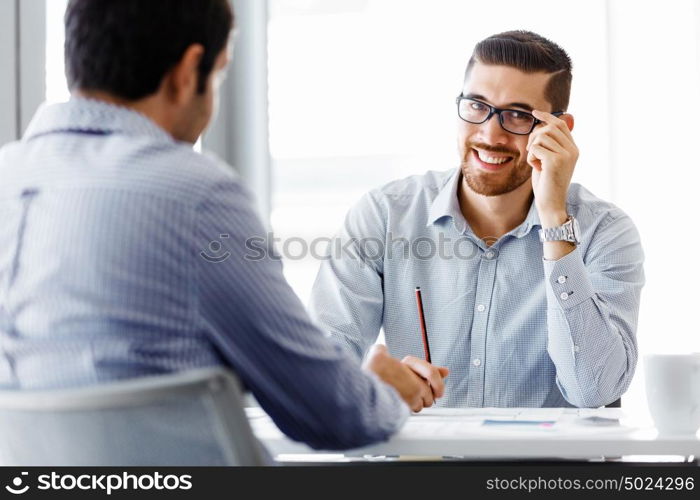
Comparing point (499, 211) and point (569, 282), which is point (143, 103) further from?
point (499, 211)

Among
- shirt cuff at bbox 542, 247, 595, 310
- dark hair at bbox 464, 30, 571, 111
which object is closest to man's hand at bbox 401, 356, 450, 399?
shirt cuff at bbox 542, 247, 595, 310

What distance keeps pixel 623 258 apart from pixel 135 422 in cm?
163

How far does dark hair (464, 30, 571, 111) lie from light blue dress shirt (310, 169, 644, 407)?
28cm

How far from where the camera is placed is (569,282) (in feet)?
6.40

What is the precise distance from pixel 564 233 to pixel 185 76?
1156mm

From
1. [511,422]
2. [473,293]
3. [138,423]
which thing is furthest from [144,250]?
[473,293]

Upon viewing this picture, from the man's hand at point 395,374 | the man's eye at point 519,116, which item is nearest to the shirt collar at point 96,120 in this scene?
the man's hand at point 395,374

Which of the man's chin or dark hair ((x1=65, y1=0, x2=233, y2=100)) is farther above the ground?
dark hair ((x1=65, y1=0, x2=233, y2=100))

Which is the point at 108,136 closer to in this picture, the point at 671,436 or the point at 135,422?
the point at 135,422

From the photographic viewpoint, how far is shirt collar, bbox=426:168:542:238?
2254mm

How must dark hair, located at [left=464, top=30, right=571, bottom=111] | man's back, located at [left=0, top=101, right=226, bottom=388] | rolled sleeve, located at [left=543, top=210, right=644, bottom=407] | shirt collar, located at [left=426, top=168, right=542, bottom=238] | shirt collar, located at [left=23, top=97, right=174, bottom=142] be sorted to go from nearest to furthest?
man's back, located at [left=0, top=101, right=226, bottom=388]
shirt collar, located at [left=23, top=97, right=174, bottom=142]
rolled sleeve, located at [left=543, top=210, right=644, bottom=407]
shirt collar, located at [left=426, top=168, right=542, bottom=238]
dark hair, located at [left=464, top=30, right=571, bottom=111]

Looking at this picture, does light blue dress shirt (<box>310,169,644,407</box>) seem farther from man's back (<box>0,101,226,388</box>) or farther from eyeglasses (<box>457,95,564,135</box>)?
man's back (<box>0,101,226,388</box>)

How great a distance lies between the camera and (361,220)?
7.82 feet

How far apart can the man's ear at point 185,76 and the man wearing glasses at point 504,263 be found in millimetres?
1077
